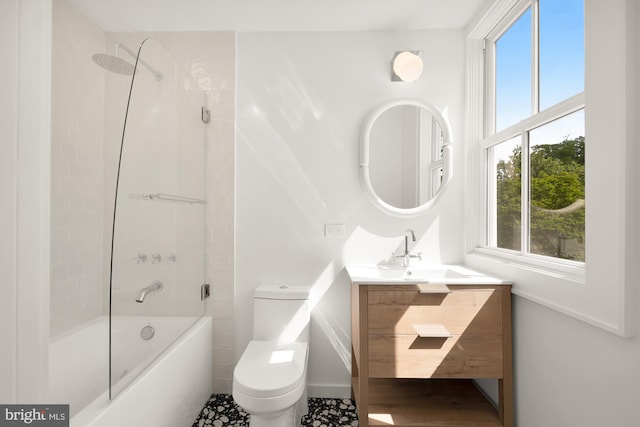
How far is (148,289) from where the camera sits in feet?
4.78

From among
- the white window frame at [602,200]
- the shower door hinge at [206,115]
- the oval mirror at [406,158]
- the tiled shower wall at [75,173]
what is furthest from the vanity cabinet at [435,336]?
the tiled shower wall at [75,173]

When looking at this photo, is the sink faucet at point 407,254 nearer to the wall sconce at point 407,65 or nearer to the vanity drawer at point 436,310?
the vanity drawer at point 436,310

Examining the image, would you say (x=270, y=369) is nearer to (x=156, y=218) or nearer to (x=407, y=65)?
(x=156, y=218)

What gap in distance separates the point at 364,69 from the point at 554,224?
1.44 metres

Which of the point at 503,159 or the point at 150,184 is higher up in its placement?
the point at 503,159

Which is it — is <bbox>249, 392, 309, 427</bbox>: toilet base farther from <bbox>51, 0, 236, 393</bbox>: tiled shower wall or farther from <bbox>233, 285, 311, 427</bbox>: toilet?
<bbox>51, 0, 236, 393</bbox>: tiled shower wall

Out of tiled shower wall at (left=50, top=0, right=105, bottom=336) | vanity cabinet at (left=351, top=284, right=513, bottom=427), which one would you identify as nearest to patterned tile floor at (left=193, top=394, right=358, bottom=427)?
vanity cabinet at (left=351, top=284, right=513, bottom=427)

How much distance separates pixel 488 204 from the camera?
200 cm

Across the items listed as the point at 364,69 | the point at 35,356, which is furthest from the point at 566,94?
the point at 35,356

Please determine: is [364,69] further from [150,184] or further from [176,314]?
[176,314]

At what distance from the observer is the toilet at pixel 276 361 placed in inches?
55.0

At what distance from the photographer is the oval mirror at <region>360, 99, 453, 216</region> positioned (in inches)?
81.7

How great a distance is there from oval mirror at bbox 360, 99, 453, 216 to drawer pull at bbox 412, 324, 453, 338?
0.76 metres

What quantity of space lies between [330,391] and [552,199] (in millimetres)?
1710
